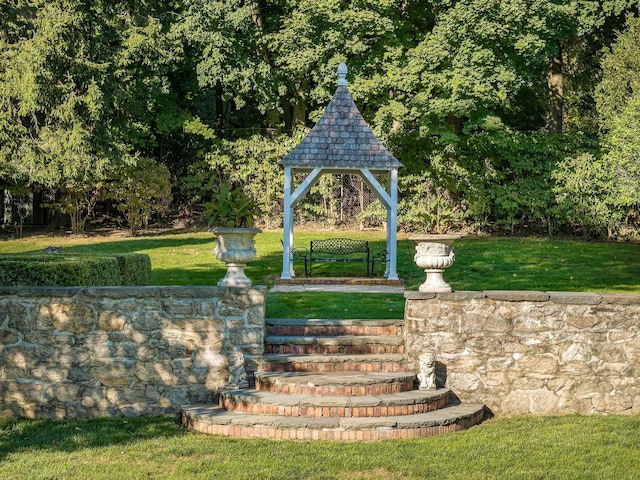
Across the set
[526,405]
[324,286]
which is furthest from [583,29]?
[526,405]

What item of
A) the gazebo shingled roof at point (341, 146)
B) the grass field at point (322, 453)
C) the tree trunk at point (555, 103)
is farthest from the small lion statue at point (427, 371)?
the tree trunk at point (555, 103)

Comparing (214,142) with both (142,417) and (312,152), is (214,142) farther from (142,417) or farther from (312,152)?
(142,417)

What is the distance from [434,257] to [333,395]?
1986 millimetres

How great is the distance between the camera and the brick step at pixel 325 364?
30.5ft

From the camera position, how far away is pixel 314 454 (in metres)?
7.55

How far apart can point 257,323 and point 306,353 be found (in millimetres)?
724

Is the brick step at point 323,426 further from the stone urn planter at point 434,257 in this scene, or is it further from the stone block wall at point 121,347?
the stone urn planter at point 434,257

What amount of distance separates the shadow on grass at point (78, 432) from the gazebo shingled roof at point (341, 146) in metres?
7.79

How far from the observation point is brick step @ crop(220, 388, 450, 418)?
330 inches

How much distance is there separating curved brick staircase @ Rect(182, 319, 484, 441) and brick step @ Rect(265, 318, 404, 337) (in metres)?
0.01

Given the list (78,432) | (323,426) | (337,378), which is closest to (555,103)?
(337,378)

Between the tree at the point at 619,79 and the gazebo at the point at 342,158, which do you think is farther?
the tree at the point at 619,79

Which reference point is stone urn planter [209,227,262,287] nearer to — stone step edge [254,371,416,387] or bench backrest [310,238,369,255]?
stone step edge [254,371,416,387]

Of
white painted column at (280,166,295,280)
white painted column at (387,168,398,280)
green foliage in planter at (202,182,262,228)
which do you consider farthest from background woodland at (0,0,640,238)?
green foliage in planter at (202,182,262,228)
